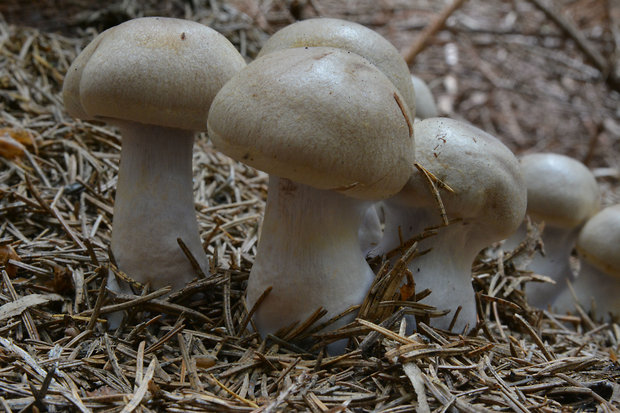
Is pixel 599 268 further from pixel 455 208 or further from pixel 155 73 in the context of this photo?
pixel 155 73

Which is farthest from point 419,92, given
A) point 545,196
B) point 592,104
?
point 592,104

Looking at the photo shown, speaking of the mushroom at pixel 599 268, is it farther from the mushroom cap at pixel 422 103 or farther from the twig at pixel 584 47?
the twig at pixel 584 47

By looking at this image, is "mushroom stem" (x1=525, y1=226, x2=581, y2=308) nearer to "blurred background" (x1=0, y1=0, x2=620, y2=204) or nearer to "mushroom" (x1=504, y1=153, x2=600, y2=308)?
"mushroom" (x1=504, y1=153, x2=600, y2=308)

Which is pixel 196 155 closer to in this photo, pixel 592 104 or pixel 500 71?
pixel 592 104

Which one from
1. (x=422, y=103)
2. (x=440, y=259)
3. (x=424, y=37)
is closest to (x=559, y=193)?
(x=422, y=103)

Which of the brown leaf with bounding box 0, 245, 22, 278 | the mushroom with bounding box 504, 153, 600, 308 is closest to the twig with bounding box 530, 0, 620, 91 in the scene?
the mushroom with bounding box 504, 153, 600, 308

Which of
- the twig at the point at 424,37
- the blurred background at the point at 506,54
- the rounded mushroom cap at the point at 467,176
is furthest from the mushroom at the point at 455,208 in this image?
the twig at the point at 424,37
